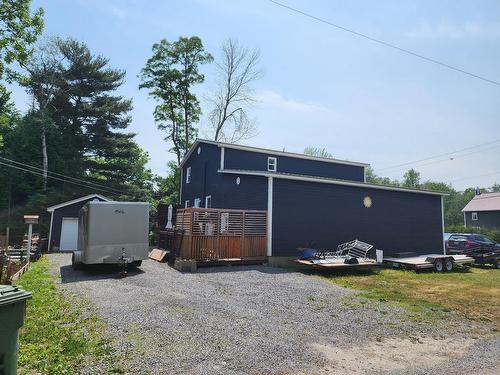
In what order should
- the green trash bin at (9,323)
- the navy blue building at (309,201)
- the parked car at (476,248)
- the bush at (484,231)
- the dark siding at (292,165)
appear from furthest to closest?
the bush at (484,231) < the dark siding at (292,165) < the parked car at (476,248) < the navy blue building at (309,201) < the green trash bin at (9,323)

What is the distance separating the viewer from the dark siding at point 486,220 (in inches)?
1588

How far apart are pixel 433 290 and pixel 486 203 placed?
1465 inches

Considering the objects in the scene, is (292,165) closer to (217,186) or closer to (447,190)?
(217,186)

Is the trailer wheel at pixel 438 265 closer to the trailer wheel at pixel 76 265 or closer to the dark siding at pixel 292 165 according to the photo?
the dark siding at pixel 292 165

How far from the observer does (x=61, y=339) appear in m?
5.72

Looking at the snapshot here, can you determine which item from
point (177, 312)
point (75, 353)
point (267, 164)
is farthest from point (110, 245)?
point (267, 164)

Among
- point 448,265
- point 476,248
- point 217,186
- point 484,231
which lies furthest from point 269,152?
point 484,231

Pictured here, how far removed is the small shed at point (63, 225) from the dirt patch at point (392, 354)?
2445 cm

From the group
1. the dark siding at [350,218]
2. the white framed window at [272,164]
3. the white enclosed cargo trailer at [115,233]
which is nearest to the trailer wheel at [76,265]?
the white enclosed cargo trailer at [115,233]

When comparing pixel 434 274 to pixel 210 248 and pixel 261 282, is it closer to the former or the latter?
pixel 261 282

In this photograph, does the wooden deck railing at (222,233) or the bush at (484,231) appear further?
the bush at (484,231)

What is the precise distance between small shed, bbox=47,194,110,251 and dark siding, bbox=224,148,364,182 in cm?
1159

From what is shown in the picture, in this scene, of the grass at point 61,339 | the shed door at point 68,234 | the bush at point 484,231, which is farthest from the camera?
the bush at point 484,231

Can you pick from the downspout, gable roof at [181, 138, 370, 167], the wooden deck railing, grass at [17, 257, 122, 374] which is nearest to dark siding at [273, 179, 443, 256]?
the downspout
